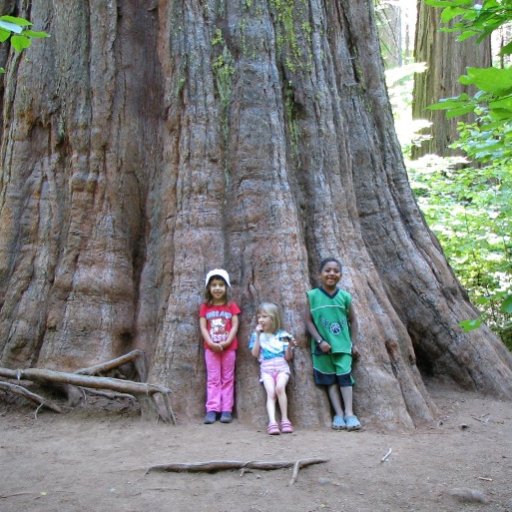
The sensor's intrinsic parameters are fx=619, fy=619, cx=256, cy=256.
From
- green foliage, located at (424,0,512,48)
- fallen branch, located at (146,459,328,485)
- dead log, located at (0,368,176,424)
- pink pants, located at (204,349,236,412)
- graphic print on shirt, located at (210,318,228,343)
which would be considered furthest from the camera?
graphic print on shirt, located at (210,318,228,343)

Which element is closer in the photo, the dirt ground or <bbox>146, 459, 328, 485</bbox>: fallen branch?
the dirt ground

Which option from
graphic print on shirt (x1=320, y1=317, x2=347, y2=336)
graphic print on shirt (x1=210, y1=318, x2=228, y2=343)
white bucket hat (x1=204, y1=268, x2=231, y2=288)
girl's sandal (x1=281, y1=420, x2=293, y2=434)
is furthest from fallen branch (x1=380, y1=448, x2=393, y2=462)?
white bucket hat (x1=204, y1=268, x2=231, y2=288)

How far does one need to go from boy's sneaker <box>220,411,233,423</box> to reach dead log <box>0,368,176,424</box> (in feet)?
1.19

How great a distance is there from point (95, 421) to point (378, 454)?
229cm

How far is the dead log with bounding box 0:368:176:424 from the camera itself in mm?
4645

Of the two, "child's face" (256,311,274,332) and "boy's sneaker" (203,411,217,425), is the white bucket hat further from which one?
"boy's sneaker" (203,411,217,425)

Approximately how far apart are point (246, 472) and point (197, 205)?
246 cm

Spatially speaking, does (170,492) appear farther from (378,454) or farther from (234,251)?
(234,251)

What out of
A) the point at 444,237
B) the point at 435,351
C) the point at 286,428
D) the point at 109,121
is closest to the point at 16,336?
the point at 109,121

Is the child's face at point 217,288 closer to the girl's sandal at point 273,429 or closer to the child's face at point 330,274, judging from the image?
A: the child's face at point 330,274

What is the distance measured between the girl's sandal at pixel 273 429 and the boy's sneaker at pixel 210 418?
1.58 ft

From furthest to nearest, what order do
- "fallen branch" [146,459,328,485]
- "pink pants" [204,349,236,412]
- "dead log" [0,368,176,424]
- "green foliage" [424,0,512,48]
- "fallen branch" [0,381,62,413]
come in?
"fallen branch" [0,381,62,413] < "pink pants" [204,349,236,412] < "dead log" [0,368,176,424] < "fallen branch" [146,459,328,485] < "green foliage" [424,0,512,48]

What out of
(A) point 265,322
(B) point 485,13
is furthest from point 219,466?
(B) point 485,13

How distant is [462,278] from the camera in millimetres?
9422
